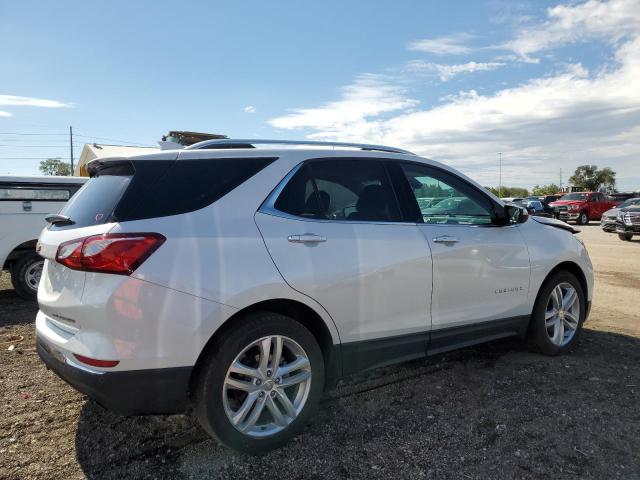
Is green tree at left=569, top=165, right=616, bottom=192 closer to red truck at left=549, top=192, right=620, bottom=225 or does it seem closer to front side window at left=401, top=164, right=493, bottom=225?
red truck at left=549, top=192, right=620, bottom=225

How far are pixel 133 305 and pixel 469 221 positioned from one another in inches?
104

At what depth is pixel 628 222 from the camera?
16641mm

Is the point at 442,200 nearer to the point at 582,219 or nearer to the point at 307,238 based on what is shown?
the point at 307,238

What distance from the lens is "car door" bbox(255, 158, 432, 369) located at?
2936 millimetres

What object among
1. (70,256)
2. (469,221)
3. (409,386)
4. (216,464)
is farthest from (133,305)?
(469,221)

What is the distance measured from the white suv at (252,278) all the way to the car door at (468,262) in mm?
16

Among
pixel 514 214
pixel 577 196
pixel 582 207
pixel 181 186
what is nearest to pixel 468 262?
pixel 514 214

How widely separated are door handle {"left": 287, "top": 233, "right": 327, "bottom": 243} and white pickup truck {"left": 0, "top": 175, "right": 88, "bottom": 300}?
5.66 m

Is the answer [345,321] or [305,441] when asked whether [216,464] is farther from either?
[345,321]

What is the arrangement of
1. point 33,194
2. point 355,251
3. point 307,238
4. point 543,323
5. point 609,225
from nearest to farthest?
point 307,238, point 355,251, point 543,323, point 33,194, point 609,225

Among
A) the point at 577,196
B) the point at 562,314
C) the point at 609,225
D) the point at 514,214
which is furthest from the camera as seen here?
the point at 577,196

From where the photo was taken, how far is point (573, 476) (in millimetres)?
2680

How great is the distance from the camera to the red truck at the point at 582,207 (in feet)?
91.4

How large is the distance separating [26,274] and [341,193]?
6.01 metres
